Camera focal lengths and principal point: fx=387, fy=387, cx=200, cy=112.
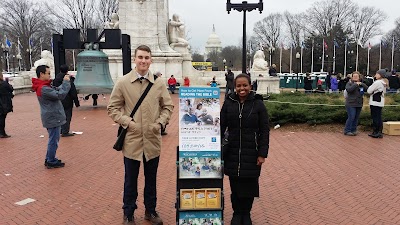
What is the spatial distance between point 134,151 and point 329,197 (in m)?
3.16

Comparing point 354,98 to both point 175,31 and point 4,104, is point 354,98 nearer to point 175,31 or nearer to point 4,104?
point 4,104

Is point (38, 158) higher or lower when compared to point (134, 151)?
→ lower

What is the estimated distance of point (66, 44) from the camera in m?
14.4

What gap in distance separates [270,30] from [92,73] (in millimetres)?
74688

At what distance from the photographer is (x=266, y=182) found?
6664 mm

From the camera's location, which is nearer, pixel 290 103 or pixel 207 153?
pixel 207 153

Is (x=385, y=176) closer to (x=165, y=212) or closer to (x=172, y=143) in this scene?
(x=165, y=212)

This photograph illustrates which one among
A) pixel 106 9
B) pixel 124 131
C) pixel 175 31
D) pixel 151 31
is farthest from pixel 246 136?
pixel 106 9

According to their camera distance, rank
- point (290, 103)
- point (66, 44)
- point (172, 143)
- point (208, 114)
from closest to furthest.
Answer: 1. point (208, 114)
2. point (172, 143)
3. point (290, 103)
4. point (66, 44)

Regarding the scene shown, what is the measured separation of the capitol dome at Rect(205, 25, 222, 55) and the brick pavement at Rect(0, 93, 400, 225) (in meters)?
118

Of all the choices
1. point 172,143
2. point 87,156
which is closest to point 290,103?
point 172,143

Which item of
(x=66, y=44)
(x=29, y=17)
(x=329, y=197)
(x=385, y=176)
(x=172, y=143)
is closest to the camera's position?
(x=329, y=197)

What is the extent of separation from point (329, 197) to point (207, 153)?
8.52ft

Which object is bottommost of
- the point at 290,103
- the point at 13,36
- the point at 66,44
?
the point at 290,103
